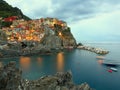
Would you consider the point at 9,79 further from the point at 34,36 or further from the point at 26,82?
the point at 34,36

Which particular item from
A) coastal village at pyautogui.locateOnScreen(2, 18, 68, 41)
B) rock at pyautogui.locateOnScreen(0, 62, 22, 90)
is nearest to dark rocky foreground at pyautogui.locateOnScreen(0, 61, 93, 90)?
rock at pyautogui.locateOnScreen(0, 62, 22, 90)

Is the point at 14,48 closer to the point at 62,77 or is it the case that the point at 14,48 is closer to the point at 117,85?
the point at 117,85

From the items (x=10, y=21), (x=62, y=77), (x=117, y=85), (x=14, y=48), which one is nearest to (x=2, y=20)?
(x=10, y=21)

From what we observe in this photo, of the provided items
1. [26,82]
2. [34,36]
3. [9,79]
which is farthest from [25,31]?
[9,79]

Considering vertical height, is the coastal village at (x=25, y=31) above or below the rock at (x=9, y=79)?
above

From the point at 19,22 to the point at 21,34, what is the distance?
17134 millimetres

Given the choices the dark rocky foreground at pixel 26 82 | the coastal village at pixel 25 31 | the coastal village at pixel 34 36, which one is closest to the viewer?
the dark rocky foreground at pixel 26 82

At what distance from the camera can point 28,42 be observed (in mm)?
118875

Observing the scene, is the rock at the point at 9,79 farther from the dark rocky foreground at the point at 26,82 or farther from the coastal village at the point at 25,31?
the coastal village at the point at 25,31

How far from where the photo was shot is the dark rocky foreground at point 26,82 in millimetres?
15195

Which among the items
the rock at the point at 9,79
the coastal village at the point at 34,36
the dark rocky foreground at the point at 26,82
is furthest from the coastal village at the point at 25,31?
the rock at the point at 9,79

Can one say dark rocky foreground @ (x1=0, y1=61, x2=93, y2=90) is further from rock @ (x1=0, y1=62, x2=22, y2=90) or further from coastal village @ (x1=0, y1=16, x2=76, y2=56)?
coastal village @ (x1=0, y1=16, x2=76, y2=56)

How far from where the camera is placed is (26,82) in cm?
2330

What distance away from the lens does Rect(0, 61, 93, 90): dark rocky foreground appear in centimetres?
1520
